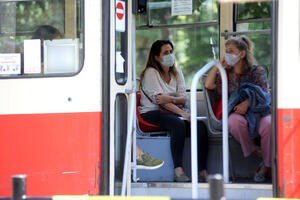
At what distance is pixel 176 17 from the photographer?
655 cm

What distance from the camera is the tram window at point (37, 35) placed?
191 inches

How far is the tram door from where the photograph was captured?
15.8ft

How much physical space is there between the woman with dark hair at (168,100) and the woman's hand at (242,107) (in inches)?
15.6

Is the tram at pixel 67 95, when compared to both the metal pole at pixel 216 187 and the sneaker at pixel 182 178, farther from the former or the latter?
the metal pole at pixel 216 187

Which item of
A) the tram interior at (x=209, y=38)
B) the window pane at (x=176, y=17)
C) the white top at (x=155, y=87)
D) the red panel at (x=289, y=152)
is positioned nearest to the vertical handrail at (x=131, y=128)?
the tram interior at (x=209, y=38)

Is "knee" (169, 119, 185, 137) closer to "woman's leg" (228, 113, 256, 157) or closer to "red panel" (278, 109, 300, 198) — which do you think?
"woman's leg" (228, 113, 256, 157)


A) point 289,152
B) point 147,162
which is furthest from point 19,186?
point 289,152

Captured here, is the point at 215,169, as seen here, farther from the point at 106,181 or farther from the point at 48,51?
the point at 48,51

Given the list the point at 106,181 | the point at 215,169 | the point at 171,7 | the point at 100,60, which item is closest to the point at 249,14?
the point at 171,7

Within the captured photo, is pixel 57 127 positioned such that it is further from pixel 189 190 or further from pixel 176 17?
pixel 176 17

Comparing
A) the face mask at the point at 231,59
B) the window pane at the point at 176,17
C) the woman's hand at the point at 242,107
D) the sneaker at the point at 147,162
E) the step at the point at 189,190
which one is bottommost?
the step at the point at 189,190

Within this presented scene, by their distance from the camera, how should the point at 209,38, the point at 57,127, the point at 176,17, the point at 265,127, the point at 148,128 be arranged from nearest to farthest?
the point at 57,127
the point at 265,127
the point at 148,128
the point at 209,38
the point at 176,17

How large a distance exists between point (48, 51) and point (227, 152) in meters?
1.65

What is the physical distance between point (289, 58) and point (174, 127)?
4.81 feet
